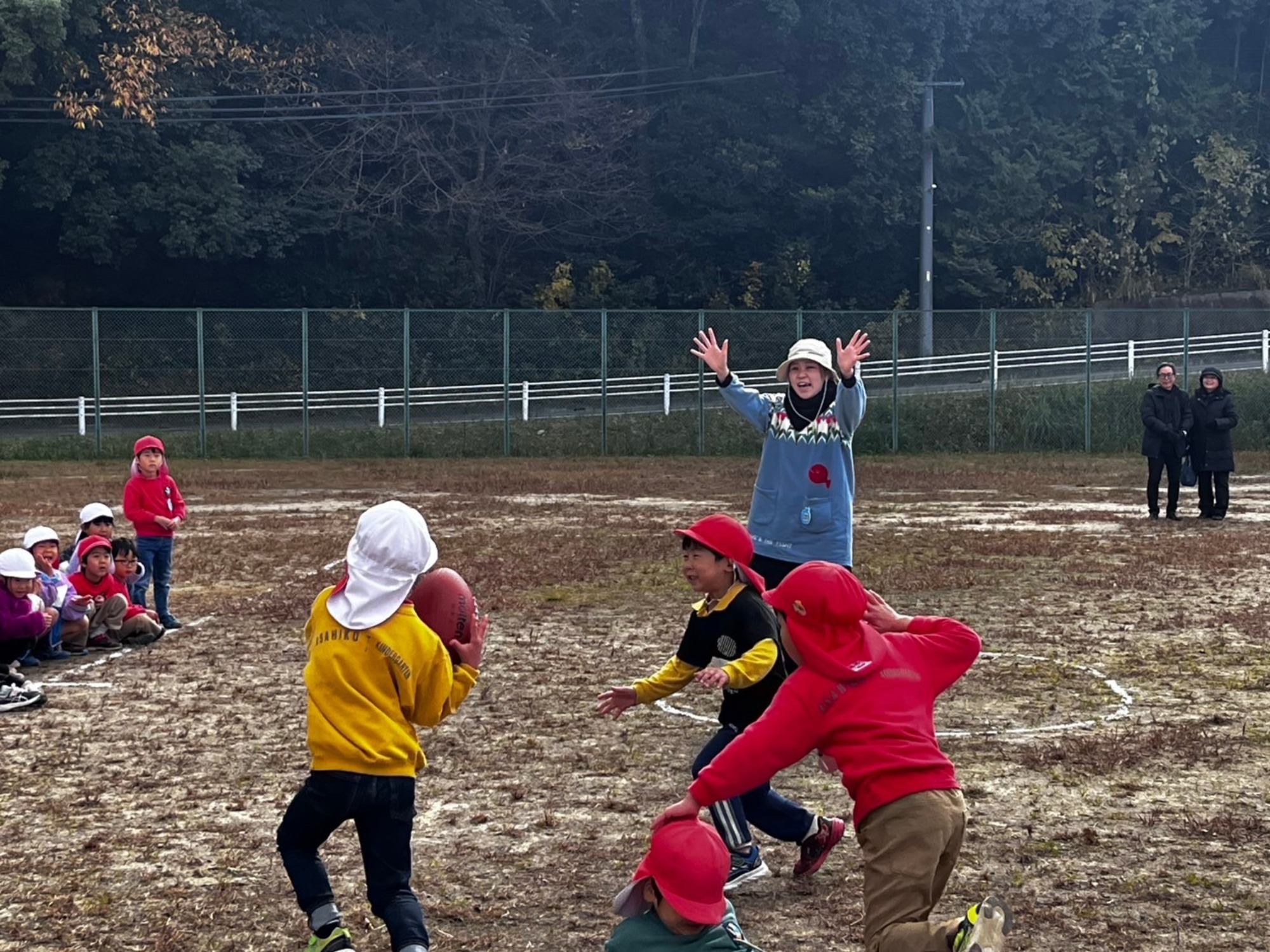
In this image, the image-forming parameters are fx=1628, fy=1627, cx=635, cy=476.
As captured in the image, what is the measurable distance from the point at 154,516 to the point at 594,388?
23.1 metres

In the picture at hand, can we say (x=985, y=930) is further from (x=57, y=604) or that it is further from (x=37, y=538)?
(x=37, y=538)

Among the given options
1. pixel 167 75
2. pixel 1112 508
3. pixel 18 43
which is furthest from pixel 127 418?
pixel 1112 508

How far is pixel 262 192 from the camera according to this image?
46719 millimetres

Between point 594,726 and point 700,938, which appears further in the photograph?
point 594,726

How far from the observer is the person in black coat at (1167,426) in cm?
1881

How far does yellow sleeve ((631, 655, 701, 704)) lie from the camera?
5.56 metres

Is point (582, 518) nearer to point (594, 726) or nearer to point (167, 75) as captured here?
point (594, 726)

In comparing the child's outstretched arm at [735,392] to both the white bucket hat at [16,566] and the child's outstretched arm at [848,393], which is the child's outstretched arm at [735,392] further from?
the white bucket hat at [16,566]

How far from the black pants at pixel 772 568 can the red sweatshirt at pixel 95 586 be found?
5425 millimetres

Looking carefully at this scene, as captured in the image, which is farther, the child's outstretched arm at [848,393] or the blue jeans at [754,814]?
the child's outstretched arm at [848,393]

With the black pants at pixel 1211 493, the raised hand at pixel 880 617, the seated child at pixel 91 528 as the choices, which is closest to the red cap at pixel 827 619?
the raised hand at pixel 880 617

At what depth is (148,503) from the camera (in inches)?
456

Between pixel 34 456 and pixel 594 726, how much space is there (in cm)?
2645

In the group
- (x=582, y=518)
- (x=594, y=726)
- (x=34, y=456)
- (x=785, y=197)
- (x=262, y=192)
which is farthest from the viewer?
(x=785, y=197)
